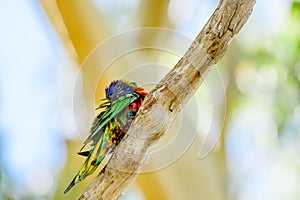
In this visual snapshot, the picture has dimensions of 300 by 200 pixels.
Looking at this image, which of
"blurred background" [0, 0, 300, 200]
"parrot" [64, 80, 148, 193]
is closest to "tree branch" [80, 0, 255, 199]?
"parrot" [64, 80, 148, 193]

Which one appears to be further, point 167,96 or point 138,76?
point 138,76

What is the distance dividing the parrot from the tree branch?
0.04 meters

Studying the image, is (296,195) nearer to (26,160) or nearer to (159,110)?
(26,160)

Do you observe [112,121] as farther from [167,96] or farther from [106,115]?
[167,96]

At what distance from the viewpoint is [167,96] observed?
679mm

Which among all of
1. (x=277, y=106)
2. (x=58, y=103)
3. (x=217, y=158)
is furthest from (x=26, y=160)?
(x=277, y=106)

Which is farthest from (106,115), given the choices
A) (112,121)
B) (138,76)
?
(138,76)

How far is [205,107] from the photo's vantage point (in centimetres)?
89

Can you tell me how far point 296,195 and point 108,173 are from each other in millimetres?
831

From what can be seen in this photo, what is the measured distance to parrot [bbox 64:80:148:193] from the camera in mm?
737

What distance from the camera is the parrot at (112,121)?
2.42ft

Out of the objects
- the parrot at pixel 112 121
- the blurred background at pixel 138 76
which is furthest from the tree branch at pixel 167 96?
the blurred background at pixel 138 76

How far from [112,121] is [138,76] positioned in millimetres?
126

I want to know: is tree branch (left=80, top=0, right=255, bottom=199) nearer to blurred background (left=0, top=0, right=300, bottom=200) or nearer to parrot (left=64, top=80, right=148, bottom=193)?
parrot (left=64, top=80, right=148, bottom=193)
